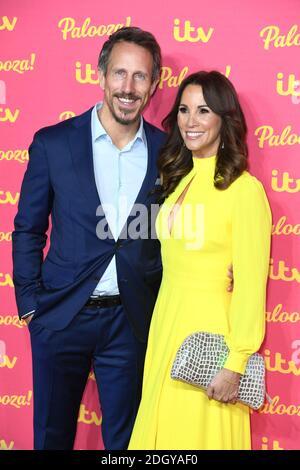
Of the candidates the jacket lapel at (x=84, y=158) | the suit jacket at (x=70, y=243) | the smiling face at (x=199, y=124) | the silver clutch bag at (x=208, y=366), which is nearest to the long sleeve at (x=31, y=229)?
the suit jacket at (x=70, y=243)

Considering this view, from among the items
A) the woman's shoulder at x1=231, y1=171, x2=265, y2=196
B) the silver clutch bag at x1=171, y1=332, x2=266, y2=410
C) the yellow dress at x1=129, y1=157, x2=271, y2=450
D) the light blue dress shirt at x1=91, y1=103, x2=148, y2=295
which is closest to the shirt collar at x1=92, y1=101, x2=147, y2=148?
the light blue dress shirt at x1=91, y1=103, x2=148, y2=295

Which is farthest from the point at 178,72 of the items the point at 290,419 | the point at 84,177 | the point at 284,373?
the point at 290,419

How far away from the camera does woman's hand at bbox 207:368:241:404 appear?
6.48ft

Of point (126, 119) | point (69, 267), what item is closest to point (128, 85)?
point (126, 119)

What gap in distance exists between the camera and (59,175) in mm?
2229

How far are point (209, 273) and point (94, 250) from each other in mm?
456

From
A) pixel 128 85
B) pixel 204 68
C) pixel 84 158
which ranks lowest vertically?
pixel 84 158

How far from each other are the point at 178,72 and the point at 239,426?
1.50 meters

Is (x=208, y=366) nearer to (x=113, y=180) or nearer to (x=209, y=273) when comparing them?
(x=209, y=273)

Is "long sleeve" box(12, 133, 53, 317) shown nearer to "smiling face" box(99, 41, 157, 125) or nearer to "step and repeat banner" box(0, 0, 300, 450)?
"smiling face" box(99, 41, 157, 125)

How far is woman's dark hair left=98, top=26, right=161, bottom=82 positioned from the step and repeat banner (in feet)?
0.76

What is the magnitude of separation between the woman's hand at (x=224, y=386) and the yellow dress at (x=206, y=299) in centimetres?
3

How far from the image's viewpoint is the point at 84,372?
7.85 ft

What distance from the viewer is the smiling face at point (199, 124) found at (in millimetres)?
2115
